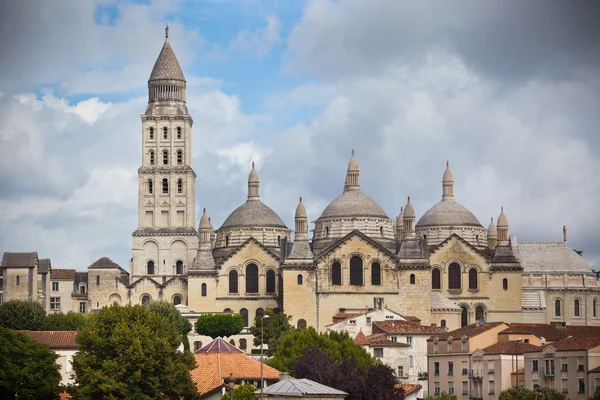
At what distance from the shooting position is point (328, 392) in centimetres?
7412

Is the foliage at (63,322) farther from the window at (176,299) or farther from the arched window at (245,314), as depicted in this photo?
the window at (176,299)

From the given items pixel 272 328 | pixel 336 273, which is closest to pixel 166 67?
pixel 336 273

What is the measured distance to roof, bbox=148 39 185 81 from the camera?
143250 mm

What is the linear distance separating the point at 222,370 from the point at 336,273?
143ft

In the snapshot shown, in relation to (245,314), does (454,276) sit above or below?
above

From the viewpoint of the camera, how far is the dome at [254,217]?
5581 inches

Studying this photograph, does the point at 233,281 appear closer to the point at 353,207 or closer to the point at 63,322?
the point at 353,207

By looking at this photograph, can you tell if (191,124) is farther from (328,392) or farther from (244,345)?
(328,392)

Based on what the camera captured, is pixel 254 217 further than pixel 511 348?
A: Yes

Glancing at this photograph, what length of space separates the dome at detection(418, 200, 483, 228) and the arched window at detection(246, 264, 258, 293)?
17999 mm

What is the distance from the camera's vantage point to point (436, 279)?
445 feet

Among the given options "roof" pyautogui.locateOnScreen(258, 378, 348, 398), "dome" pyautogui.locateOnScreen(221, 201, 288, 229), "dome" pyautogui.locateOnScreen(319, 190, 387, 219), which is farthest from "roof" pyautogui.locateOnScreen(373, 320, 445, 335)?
"roof" pyautogui.locateOnScreen(258, 378, 348, 398)

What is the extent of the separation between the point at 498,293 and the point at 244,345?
21.8 metres

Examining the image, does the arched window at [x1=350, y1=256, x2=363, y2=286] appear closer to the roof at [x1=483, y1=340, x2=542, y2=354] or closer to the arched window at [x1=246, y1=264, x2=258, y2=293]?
the arched window at [x1=246, y1=264, x2=258, y2=293]
